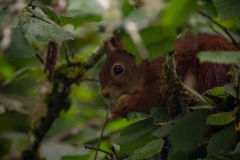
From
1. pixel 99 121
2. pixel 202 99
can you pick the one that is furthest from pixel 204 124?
pixel 99 121

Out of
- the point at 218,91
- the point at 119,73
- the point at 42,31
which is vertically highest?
the point at 119,73

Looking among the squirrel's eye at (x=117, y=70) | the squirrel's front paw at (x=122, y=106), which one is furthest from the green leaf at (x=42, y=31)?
the squirrel's eye at (x=117, y=70)

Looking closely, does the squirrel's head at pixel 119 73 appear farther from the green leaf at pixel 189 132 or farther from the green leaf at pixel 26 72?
the green leaf at pixel 189 132

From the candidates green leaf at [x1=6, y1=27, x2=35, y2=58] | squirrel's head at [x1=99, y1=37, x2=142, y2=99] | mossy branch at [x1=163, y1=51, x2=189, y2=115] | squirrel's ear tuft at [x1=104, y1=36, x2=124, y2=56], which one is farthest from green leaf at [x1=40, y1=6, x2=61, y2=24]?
squirrel's head at [x1=99, y1=37, x2=142, y2=99]

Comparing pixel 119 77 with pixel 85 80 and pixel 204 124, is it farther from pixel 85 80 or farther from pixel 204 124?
pixel 204 124

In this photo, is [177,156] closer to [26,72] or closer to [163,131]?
[163,131]

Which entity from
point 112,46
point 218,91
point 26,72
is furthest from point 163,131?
point 26,72
